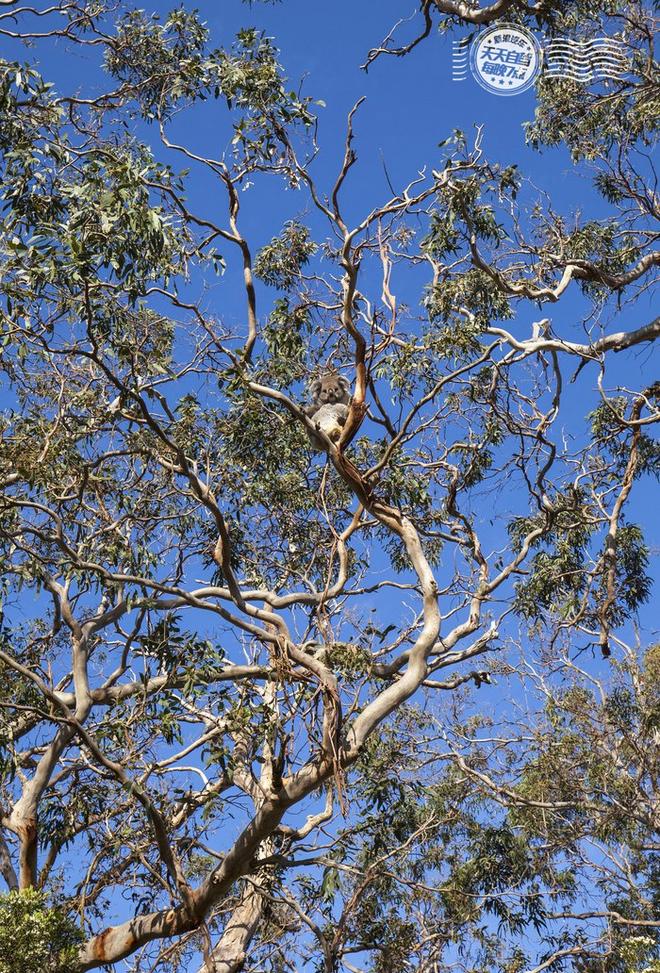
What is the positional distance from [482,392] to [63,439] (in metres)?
3.94

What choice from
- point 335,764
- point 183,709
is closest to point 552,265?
point 183,709

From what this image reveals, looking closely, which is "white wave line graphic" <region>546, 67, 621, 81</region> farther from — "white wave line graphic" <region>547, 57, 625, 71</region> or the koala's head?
the koala's head

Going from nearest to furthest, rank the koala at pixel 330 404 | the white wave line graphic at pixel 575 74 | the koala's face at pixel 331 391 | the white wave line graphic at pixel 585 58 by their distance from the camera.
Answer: the koala at pixel 330 404 → the koala's face at pixel 331 391 → the white wave line graphic at pixel 585 58 → the white wave line graphic at pixel 575 74

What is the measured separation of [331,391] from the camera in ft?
29.9

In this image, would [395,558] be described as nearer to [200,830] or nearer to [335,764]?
[200,830]

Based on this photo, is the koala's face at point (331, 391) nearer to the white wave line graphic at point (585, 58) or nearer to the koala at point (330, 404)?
the koala at point (330, 404)

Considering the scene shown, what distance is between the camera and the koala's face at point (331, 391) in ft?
29.7

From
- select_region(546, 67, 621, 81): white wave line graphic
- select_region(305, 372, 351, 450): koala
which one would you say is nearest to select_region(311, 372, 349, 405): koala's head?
select_region(305, 372, 351, 450): koala

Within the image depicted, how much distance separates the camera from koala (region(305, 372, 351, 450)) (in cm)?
857

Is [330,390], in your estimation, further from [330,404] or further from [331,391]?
[330,404]

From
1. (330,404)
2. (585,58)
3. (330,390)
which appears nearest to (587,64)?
(585,58)

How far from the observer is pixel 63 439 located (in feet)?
29.5

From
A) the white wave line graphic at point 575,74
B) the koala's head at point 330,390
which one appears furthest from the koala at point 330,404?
the white wave line graphic at point 575,74

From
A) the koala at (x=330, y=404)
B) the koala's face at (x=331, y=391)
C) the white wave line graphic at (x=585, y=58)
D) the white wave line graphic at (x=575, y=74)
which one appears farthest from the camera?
the white wave line graphic at (x=575, y=74)
